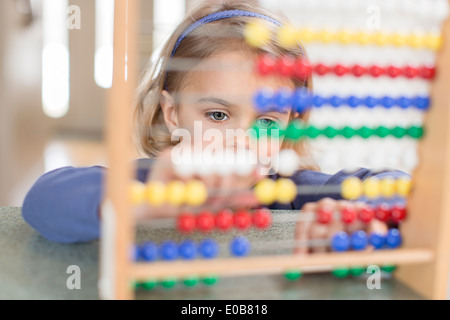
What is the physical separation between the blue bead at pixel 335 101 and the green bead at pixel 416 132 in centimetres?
11

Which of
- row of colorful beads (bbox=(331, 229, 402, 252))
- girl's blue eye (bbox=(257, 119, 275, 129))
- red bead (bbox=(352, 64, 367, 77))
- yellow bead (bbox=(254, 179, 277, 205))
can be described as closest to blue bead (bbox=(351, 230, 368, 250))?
row of colorful beads (bbox=(331, 229, 402, 252))

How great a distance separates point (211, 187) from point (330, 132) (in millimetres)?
Answer: 196

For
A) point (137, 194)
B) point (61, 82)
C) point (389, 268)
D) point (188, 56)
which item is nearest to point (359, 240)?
point (389, 268)

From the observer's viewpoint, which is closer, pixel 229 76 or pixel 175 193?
pixel 175 193

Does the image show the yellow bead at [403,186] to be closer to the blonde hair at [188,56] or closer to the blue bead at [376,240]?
the blue bead at [376,240]

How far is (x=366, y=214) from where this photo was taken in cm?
81

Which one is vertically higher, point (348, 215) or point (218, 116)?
point (218, 116)

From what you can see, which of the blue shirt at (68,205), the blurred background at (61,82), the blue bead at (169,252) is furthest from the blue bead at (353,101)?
the blurred background at (61,82)

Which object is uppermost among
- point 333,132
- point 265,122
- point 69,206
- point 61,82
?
point 61,82

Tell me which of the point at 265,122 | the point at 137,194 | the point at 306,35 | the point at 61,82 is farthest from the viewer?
the point at 61,82

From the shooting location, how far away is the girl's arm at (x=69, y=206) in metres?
0.84

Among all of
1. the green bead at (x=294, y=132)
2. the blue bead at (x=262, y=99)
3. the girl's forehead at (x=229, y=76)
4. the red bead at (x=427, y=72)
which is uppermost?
the girl's forehead at (x=229, y=76)

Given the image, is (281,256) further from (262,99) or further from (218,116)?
(218,116)

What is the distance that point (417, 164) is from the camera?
803 millimetres
